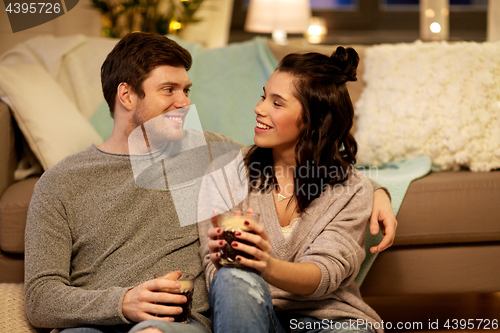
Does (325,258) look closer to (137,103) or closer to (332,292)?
(332,292)

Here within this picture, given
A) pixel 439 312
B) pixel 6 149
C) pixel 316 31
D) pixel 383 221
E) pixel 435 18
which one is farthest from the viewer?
pixel 316 31

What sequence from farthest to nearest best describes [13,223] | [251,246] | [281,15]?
[281,15] → [13,223] → [251,246]

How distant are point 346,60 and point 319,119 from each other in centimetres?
16

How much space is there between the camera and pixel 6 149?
1.43 meters

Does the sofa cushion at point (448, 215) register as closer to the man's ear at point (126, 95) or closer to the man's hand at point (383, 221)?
the man's hand at point (383, 221)

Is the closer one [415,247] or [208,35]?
[415,247]

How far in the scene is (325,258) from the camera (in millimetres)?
956

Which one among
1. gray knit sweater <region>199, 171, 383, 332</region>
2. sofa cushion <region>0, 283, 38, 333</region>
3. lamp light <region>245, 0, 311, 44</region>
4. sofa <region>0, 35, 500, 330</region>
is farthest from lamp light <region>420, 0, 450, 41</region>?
sofa cushion <region>0, 283, 38, 333</region>

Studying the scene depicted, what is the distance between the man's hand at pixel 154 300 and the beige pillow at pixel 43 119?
0.73 metres

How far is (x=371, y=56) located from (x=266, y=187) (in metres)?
0.93

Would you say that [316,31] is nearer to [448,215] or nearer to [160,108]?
[448,215]

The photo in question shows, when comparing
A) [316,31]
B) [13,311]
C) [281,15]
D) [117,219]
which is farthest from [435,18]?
[13,311]

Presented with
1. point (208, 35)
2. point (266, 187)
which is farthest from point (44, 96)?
point (208, 35)

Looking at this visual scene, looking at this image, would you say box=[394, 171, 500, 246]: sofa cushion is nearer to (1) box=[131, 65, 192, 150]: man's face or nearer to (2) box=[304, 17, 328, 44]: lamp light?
(1) box=[131, 65, 192, 150]: man's face
